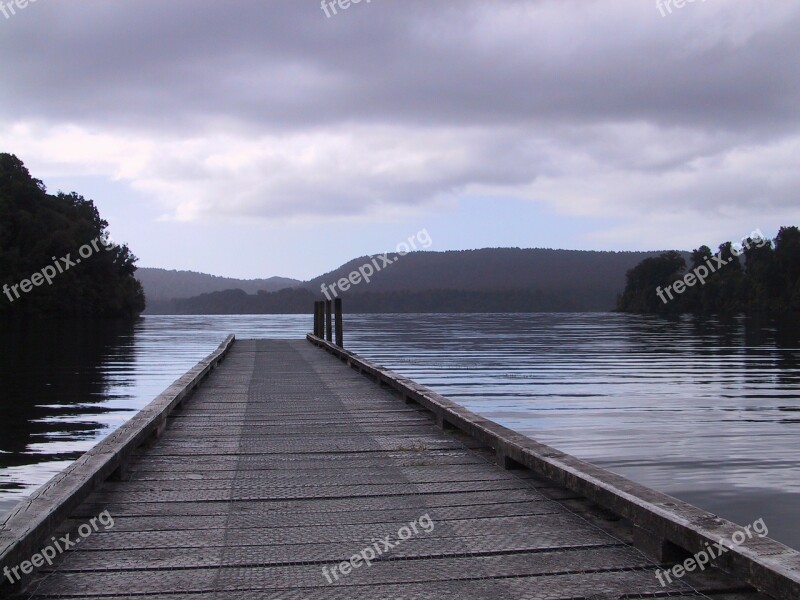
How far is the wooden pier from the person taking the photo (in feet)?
11.5

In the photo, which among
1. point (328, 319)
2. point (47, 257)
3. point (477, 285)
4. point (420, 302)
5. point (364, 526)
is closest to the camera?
point (364, 526)

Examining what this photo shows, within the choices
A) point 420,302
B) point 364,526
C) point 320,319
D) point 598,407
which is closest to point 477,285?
point 420,302

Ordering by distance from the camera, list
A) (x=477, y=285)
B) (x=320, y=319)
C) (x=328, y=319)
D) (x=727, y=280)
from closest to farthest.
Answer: (x=328, y=319) → (x=320, y=319) → (x=727, y=280) → (x=477, y=285)

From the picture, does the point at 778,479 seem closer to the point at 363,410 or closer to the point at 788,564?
the point at 363,410

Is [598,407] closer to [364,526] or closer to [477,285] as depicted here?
[364,526]

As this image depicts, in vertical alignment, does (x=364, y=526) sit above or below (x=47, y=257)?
below

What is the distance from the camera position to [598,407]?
43.3 ft

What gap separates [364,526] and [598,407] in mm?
9390

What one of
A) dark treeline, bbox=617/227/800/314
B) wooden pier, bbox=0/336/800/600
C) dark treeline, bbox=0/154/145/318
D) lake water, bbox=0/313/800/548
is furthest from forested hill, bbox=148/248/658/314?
wooden pier, bbox=0/336/800/600

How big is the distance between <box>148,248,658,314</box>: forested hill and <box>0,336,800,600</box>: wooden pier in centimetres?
14034

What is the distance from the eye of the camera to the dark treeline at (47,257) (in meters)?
59.7

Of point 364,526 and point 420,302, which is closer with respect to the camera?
point 364,526

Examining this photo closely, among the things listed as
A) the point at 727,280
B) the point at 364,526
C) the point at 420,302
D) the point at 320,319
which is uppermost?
the point at 727,280

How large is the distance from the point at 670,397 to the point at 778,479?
22.9 ft
